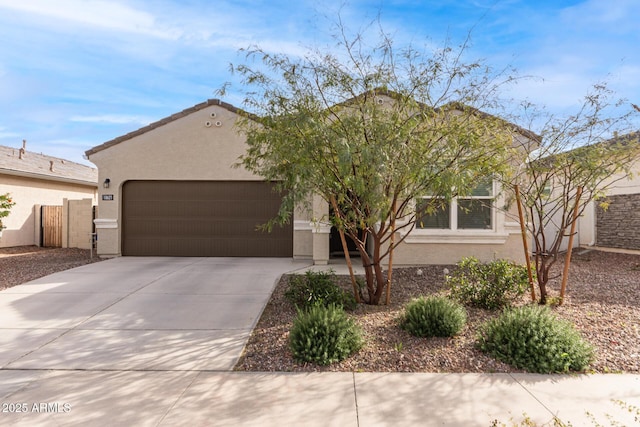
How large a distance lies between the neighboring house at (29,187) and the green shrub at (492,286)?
45.0 ft

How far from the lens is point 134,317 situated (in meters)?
5.90

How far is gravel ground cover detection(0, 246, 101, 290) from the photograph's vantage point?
8.71m

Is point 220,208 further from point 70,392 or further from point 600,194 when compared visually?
point 600,194

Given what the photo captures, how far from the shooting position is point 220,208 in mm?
11711

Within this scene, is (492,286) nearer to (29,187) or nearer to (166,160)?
(166,160)

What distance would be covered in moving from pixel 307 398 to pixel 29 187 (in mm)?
17058

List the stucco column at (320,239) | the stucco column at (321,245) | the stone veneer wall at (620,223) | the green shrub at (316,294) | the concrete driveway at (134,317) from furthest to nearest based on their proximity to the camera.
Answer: the stone veneer wall at (620,223), the stucco column at (321,245), the stucco column at (320,239), the green shrub at (316,294), the concrete driveway at (134,317)

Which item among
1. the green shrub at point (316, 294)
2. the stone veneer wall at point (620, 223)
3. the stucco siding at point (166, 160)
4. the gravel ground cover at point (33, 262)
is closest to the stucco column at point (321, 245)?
the stucco siding at point (166, 160)

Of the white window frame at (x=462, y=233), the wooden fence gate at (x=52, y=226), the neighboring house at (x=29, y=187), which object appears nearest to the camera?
the white window frame at (x=462, y=233)

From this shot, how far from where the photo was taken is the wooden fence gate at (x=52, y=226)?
15.3m

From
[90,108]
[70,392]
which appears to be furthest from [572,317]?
[90,108]

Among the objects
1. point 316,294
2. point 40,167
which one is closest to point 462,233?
point 316,294

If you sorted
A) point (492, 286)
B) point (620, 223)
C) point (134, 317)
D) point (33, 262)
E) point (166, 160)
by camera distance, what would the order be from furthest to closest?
point (620, 223)
point (166, 160)
point (33, 262)
point (492, 286)
point (134, 317)

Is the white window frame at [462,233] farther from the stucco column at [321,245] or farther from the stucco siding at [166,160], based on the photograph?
the stucco siding at [166,160]
